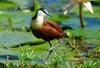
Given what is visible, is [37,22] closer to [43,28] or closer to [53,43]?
[43,28]

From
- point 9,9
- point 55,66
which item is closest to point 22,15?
point 9,9

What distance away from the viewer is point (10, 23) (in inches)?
302

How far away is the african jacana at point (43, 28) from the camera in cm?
581

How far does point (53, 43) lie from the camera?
21.1 feet

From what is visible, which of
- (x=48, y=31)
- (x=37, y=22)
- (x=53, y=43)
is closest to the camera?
(x=37, y=22)

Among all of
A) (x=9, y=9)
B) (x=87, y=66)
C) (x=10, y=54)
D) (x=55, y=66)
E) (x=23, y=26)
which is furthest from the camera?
(x=9, y=9)

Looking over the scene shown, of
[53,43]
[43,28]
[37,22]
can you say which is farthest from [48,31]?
[53,43]

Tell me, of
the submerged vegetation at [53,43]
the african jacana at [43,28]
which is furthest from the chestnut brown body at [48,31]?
the submerged vegetation at [53,43]

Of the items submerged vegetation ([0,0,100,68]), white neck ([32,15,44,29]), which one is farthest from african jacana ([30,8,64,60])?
submerged vegetation ([0,0,100,68])

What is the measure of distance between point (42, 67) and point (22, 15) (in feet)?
11.2

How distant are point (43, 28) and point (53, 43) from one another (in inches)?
23.6

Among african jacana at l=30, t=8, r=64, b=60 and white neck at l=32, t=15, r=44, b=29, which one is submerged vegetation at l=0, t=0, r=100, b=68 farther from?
white neck at l=32, t=15, r=44, b=29

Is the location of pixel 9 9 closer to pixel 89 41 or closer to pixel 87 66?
pixel 89 41

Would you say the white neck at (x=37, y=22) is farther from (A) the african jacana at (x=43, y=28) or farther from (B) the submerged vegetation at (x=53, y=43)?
(B) the submerged vegetation at (x=53, y=43)
